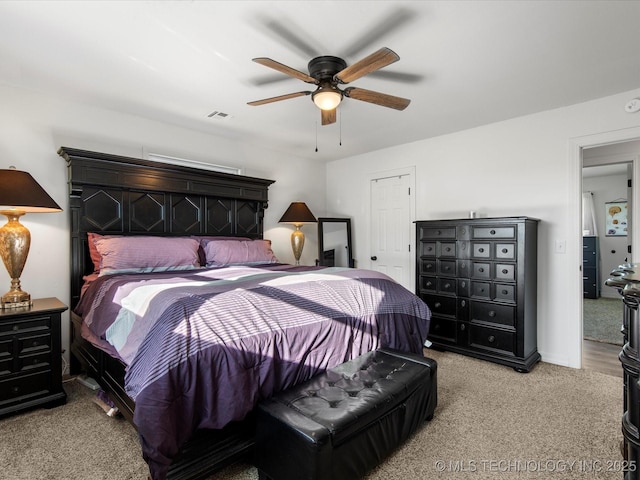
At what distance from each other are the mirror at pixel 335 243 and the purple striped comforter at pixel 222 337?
252 centimetres

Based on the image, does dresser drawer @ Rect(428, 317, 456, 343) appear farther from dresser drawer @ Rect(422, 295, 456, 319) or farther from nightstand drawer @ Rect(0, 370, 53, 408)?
nightstand drawer @ Rect(0, 370, 53, 408)

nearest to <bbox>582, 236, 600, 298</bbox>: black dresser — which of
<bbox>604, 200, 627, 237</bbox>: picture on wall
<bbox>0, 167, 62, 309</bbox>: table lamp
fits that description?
<bbox>604, 200, 627, 237</bbox>: picture on wall

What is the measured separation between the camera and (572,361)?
3.18 metres

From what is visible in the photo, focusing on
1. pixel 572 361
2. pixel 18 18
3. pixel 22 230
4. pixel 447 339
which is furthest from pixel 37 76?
pixel 572 361

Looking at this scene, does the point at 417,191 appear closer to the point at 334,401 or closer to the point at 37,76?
the point at 334,401

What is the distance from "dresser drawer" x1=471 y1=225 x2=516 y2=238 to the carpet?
6.72 ft

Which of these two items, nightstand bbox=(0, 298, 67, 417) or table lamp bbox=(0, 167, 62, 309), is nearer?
nightstand bbox=(0, 298, 67, 417)

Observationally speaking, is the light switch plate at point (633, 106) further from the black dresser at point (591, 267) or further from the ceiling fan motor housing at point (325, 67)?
the black dresser at point (591, 267)

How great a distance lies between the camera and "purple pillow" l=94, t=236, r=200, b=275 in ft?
9.16

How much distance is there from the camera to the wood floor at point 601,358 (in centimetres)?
310

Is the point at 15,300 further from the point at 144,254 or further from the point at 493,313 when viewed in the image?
the point at 493,313

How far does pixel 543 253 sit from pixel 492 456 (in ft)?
7.42

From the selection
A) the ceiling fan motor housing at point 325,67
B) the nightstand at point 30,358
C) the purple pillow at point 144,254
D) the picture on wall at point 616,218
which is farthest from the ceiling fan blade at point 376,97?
the picture on wall at point 616,218

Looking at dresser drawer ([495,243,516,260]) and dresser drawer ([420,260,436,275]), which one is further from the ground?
dresser drawer ([495,243,516,260])
